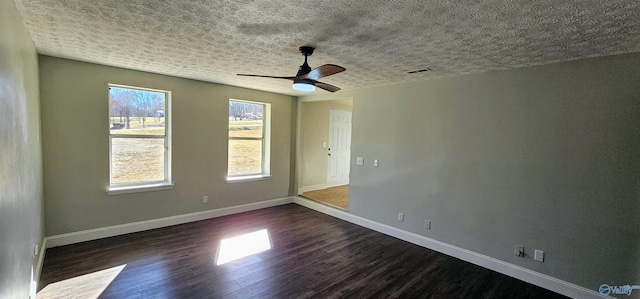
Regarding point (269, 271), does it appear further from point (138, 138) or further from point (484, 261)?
point (138, 138)

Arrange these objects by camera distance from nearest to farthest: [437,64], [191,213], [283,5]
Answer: [283,5] → [437,64] → [191,213]

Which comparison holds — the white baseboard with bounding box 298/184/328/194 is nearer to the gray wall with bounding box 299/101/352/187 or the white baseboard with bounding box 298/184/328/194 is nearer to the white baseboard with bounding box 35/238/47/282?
the gray wall with bounding box 299/101/352/187

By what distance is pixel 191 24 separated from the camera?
6.78ft

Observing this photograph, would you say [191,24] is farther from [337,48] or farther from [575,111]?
[575,111]

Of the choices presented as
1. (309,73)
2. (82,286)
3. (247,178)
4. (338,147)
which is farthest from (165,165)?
(338,147)

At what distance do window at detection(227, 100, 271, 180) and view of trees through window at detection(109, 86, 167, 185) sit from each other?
43.6 inches

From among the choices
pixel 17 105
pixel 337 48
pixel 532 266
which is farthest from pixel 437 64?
pixel 17 105

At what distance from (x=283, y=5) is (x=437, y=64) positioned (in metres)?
1.93

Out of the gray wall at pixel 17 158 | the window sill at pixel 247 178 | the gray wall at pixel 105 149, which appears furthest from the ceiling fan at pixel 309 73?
the window sill at pixel 247 178

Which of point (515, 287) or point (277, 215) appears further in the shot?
point (277, 215)

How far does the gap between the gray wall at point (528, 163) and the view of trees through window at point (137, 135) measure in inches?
131

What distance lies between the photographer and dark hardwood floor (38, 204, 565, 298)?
8.32 ft

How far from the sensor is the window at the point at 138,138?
3.75 m

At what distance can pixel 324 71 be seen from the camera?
2301 millimetres
